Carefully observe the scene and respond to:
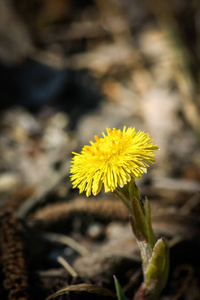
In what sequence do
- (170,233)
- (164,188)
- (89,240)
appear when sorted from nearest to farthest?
(170,233) < (89,240) < (164,188)

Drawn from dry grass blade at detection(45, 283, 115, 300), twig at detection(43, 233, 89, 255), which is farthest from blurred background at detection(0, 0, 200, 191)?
dry grass blade at detection(45, 283, 115, 300)

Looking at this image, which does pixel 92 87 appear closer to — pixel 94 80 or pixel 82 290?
pixel 94 80

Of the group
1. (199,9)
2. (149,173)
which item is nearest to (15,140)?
(149,173)

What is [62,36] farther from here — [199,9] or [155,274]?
[155,274]

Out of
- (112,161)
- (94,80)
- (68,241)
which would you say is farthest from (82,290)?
(94,80)

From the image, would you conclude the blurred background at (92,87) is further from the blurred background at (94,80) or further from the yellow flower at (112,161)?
the yellow flower at (112,161)
